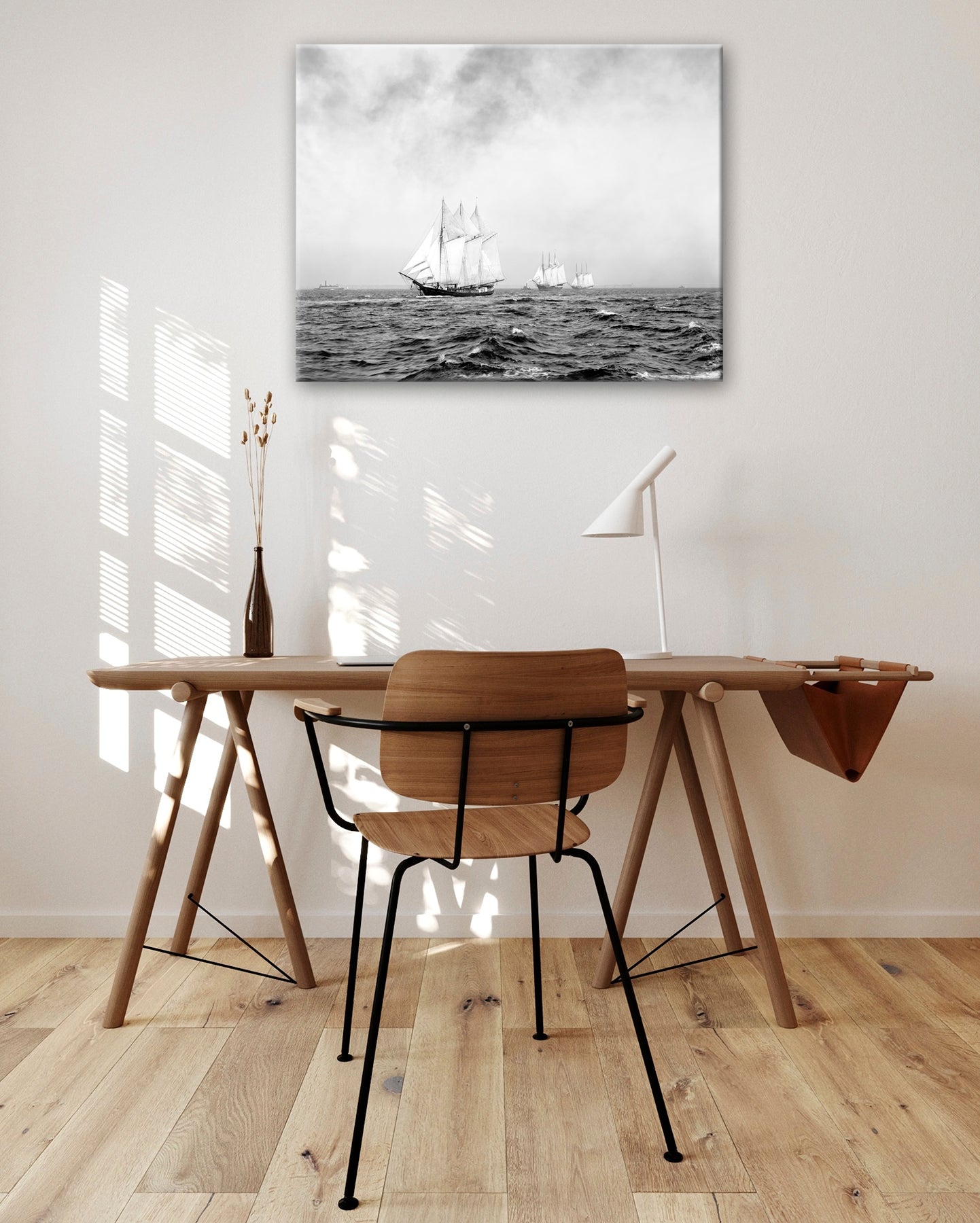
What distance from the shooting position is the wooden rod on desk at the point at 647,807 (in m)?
2.07

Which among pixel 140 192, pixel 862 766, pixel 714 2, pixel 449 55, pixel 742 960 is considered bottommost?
pixel 742 960

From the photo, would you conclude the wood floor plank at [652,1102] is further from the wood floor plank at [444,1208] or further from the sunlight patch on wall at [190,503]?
the sunlight patch on wall at [190,503]

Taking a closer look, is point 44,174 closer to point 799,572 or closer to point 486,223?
point 486,223

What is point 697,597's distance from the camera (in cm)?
235

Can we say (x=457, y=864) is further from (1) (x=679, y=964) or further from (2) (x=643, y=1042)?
(1) (x=679, y=964)

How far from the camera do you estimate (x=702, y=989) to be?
80.0 inches

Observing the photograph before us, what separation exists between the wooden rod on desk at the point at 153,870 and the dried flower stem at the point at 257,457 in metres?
0.56

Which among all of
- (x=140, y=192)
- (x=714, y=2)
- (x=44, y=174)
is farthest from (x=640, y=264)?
(x=44, y=174)

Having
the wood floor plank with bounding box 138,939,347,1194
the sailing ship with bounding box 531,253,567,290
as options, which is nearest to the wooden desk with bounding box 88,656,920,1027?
the wood floor plank with bounding box 138,939,347,1194

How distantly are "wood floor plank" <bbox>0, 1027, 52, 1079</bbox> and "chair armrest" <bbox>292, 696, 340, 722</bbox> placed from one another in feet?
2.65

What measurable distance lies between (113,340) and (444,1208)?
2025 mm

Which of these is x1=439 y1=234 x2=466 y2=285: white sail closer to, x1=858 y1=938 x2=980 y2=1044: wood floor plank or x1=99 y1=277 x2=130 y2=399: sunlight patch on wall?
x1=99 y1=277 x2=130 y2=399: sunlight patch on wall

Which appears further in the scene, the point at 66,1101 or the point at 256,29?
the point at 256,29

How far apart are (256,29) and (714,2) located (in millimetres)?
1134
